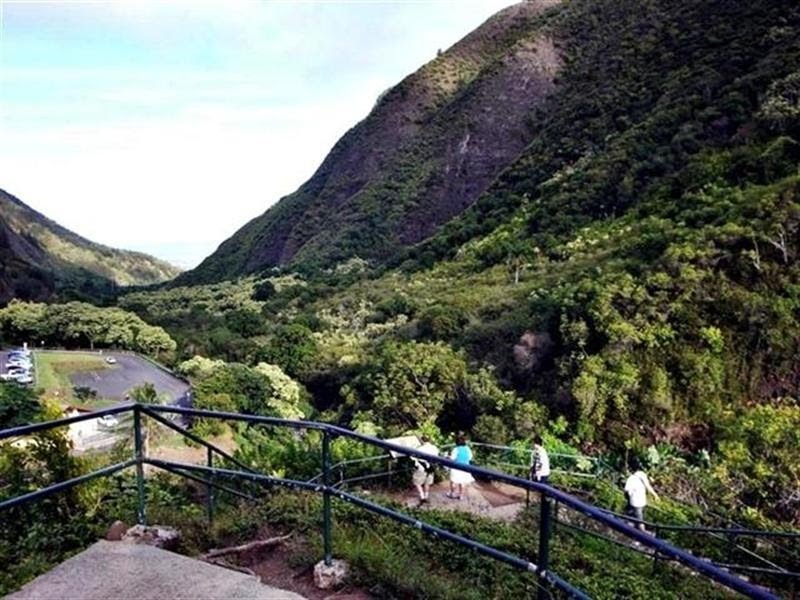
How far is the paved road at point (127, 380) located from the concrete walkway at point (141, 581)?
30.8m

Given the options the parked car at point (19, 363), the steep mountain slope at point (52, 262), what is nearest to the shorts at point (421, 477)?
the parked car at point (19, 363)

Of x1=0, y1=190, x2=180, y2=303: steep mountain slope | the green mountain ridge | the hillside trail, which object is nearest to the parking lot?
the green mountain ridge

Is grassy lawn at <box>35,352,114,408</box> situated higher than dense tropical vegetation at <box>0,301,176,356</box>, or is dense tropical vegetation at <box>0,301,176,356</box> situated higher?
dense tropical vegetation at <box>0,301,176,356</box>

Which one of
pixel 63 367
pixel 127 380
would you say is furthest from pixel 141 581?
pixel 63 367

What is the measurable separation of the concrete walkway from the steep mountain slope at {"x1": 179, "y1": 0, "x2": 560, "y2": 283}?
73.2 meters

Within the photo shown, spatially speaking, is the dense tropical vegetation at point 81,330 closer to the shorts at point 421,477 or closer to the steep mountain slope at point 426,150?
the steep mountain slope at point 426,150

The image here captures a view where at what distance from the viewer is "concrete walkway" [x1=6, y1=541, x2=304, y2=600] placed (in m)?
2.93

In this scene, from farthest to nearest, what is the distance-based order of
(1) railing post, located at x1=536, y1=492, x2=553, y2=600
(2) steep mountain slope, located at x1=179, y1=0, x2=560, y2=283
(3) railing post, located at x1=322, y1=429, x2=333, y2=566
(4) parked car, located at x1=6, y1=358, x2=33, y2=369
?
(2) steep mountain slope, located at x1=179, y1=0, x2=560, y2=283 → (4) parked car, located at x1=6, y1=358, x2=33, y2=369 → (3) railing post, located at x1=322, y1=429, x2=333, y2=566 → (1) railing post, located at x1=536, y1=492, x2=553, y2=600

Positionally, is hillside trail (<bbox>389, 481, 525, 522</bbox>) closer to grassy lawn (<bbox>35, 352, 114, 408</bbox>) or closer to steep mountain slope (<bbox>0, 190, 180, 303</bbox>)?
grassy lawn (<bbox>35, 352, 114, 408</bbox>)

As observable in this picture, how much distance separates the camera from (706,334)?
2403cm

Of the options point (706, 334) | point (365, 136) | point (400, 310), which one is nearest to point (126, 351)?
point (400, 310)

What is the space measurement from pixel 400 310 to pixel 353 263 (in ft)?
114

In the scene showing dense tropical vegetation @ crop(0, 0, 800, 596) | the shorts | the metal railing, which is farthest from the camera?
dense tropical vegetation @ crop(0, 0, 800, 596)

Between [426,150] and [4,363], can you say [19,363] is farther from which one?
[426,150]
